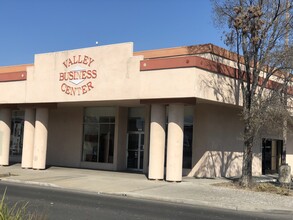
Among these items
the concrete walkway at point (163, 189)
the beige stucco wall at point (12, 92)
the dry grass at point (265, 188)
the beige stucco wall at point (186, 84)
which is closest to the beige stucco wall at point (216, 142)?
the beige stucco wall at point (186, 84)

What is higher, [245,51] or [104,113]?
[245,51]

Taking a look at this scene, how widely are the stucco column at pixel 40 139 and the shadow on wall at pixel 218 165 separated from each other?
844cm

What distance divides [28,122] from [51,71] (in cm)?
383

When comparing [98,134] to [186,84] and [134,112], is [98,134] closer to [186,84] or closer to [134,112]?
[134,112]

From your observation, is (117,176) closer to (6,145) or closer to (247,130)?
(247,130)

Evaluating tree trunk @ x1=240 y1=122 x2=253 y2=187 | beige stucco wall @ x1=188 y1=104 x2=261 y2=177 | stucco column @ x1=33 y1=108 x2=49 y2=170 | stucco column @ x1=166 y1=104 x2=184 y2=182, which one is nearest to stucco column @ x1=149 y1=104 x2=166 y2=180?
stucco column @ x1=166 y1=104 x2=184 y2=182

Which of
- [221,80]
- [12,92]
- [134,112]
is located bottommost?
[134,112]

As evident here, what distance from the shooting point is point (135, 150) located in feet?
81.6

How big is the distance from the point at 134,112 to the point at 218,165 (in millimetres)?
5752

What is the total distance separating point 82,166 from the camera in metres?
26.5

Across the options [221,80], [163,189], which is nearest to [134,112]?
[221,80]

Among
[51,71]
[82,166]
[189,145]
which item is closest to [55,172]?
[82,166]

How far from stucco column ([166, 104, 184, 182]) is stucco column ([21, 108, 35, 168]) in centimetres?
Answer: 936

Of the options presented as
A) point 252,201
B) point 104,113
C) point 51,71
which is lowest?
point 252,201
